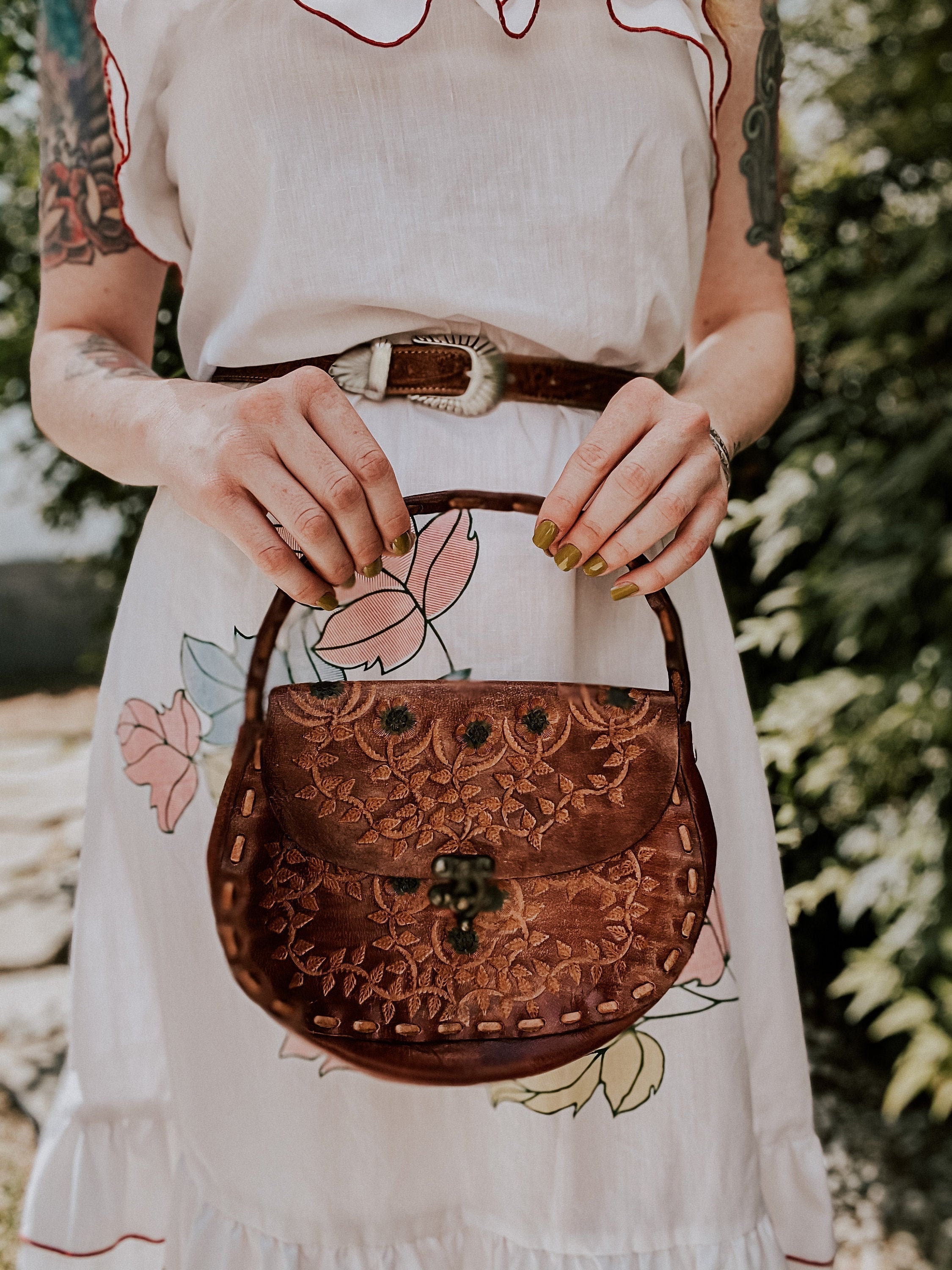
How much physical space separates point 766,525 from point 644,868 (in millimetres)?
1338

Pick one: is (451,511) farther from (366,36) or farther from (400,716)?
(366,36)

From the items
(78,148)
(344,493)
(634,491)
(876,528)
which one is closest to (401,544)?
(344,493)

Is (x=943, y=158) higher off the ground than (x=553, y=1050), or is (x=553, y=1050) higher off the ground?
(x=943, y=158)

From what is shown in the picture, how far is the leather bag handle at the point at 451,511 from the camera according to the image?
26.0 inches

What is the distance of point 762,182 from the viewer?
97 centimetres

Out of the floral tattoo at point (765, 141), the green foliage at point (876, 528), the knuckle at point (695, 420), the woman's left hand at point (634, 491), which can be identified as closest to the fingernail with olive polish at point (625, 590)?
the woman's left hand at point (634, 491)

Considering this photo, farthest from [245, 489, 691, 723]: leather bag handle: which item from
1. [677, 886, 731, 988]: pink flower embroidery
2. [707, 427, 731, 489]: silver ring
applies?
→ [677, 886, 731, 988]: pink flower embroidery

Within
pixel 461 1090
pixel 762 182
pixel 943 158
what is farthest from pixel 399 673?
pixel 943 158

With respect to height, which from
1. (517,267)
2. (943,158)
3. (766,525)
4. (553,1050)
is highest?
(517,267)

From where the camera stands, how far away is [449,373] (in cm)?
75

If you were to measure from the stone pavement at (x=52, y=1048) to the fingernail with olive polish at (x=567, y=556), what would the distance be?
0.61 m

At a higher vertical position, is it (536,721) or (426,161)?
(426,161)

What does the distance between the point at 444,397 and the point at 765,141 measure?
1.64 ft

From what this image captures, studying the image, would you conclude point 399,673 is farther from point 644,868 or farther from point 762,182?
point 762,182
